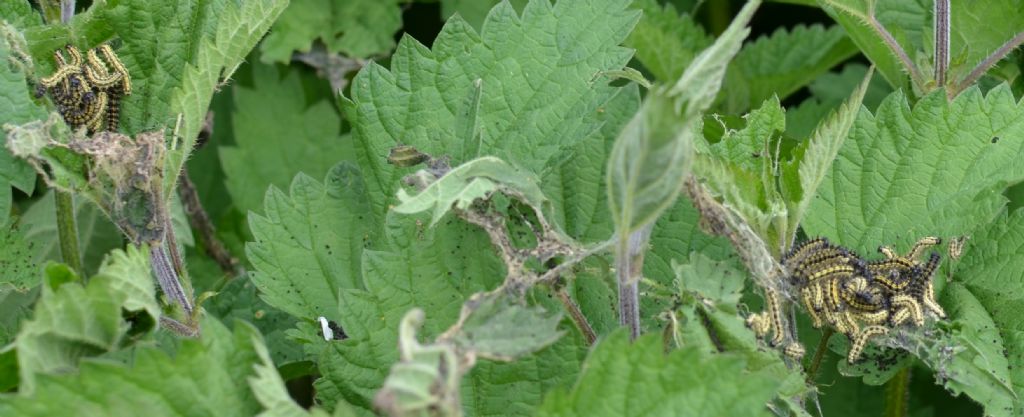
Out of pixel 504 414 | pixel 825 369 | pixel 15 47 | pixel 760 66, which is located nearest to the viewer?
pixel 504 414

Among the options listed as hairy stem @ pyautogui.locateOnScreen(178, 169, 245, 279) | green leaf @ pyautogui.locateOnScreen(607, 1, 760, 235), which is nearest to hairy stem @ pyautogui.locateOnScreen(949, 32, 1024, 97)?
green leaf @ pyautogui.locateOnScreen(607, 1, 760, 235)

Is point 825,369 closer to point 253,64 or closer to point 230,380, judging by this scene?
point 230,380

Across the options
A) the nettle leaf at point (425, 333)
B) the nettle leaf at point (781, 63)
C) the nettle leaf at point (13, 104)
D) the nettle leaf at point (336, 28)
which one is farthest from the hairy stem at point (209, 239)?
the nettle leaf at point (781, 63)

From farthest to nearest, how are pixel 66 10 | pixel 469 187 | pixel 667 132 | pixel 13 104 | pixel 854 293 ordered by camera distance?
pixel 66 10
pixel 13 104
pixel 854 293
pixel 469 187
pixel 667 132

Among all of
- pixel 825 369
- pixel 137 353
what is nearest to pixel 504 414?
pixel 137 353

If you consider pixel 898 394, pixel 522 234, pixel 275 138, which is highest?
pixel 522 234

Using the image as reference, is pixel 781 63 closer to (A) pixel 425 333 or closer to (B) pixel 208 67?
(A) pixel 425 333

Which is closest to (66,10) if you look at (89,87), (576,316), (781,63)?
(89,87)
